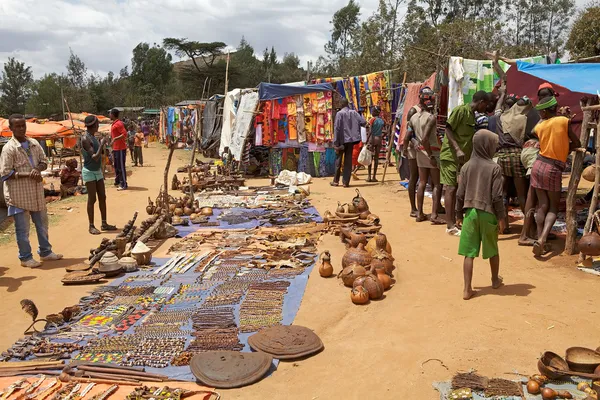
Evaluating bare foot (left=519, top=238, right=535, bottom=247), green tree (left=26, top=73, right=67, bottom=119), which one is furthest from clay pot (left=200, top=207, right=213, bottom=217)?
green tree (left=26, top=73, right=67, bottom=119)

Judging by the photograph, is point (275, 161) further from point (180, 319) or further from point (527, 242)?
point (180, 319)

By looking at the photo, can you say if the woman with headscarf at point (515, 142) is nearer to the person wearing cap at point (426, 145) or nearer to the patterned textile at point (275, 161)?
the person wearing cap at point (426, 145)

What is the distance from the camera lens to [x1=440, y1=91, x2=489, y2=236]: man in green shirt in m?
6.55

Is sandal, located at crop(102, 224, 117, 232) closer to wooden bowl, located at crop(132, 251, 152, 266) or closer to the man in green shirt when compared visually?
wooden bowl, located at crop(132, 251, 152, 266)

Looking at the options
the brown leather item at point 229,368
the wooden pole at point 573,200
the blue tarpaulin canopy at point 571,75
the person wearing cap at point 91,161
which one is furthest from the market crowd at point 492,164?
the person wearing cap at point 91,161

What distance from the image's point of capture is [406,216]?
854 cm

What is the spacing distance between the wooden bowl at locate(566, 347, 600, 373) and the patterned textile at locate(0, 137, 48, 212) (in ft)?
19.8

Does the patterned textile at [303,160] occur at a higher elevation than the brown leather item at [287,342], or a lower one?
higher

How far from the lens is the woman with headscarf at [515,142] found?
22.1 ft

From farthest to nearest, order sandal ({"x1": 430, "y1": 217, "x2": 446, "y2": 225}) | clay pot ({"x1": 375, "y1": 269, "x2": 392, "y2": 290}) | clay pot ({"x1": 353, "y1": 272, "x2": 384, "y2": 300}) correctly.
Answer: sandal ({"x1": 430, "y1": 217, "x2": 446, "y2": 225}) → clay pot ({"x1": 375, "y1": 269, "x2": 392, "y2": 290}) → clay pot ({"x1": 353, "y1": 272, "x2": 384, "y2": 300})

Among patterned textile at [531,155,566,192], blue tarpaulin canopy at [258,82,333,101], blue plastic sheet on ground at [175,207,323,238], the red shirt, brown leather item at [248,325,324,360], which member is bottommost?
blue plastic sheet on ground at [175,207,323,238]

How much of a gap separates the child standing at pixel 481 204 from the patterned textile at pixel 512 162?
2.38 meters

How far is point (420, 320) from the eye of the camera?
430 centimetres

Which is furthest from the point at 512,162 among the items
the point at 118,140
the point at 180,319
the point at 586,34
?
the point at 586,34
